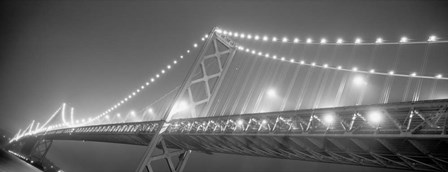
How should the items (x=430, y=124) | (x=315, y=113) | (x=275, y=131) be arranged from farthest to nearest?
(x=275, y=131) → (x=315, y=113) → (x=430, y=124)

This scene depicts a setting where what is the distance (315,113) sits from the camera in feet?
43.9

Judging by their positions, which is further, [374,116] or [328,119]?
[328,119]

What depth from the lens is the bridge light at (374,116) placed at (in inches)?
436

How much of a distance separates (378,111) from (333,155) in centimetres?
328

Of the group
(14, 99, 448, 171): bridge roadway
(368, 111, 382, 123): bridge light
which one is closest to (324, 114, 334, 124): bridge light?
(14, 99, 448, 171): bridge roadway

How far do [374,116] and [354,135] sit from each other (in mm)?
974

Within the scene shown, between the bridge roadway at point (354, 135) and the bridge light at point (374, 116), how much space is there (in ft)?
0.16

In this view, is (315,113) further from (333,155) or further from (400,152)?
(400,152)

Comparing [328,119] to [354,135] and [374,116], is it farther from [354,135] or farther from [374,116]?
[374,116]

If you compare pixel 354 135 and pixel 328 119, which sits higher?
pixel 328 119

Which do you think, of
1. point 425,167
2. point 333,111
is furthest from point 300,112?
point 425,167

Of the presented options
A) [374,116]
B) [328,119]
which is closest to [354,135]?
[374,116]

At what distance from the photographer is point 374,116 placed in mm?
11211

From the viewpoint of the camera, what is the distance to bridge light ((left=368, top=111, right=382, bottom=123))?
36.4 feet
